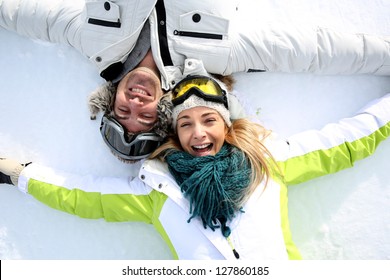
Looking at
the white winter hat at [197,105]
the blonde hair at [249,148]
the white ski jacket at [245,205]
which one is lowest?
the white ski jacket at [245,205]

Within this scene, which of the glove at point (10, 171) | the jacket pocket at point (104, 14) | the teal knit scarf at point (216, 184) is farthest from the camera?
the glove at point (10, 171)

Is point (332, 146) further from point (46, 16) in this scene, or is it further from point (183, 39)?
point (46, 16)

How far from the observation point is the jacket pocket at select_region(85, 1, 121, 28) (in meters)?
1.92

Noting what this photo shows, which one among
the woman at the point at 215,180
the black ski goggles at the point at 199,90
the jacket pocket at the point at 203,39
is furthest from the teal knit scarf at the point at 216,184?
the jacket pocket at the point at 203,39

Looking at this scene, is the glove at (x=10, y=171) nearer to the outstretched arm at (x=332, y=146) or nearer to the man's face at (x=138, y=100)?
the man's face at (x=138, y=100)

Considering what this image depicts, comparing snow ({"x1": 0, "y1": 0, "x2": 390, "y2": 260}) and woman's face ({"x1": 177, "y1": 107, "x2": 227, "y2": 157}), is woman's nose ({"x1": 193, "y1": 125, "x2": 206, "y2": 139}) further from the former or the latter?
snow ({"x1": 0, "y1": 0, "x2": 390, "y2": 260})

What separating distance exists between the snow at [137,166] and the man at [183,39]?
0.58ft

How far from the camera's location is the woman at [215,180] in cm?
176

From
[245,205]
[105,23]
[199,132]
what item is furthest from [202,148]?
[105,23]

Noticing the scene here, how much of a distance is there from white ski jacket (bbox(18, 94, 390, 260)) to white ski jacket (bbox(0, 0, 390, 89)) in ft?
1.17

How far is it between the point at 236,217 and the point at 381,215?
915 millimetres

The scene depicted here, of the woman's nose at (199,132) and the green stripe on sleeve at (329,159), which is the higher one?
the woman's nose at (199,132)

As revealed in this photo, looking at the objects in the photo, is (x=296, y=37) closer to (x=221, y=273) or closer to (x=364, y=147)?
(x=364, y=147)

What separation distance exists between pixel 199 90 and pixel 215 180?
1.46ft
